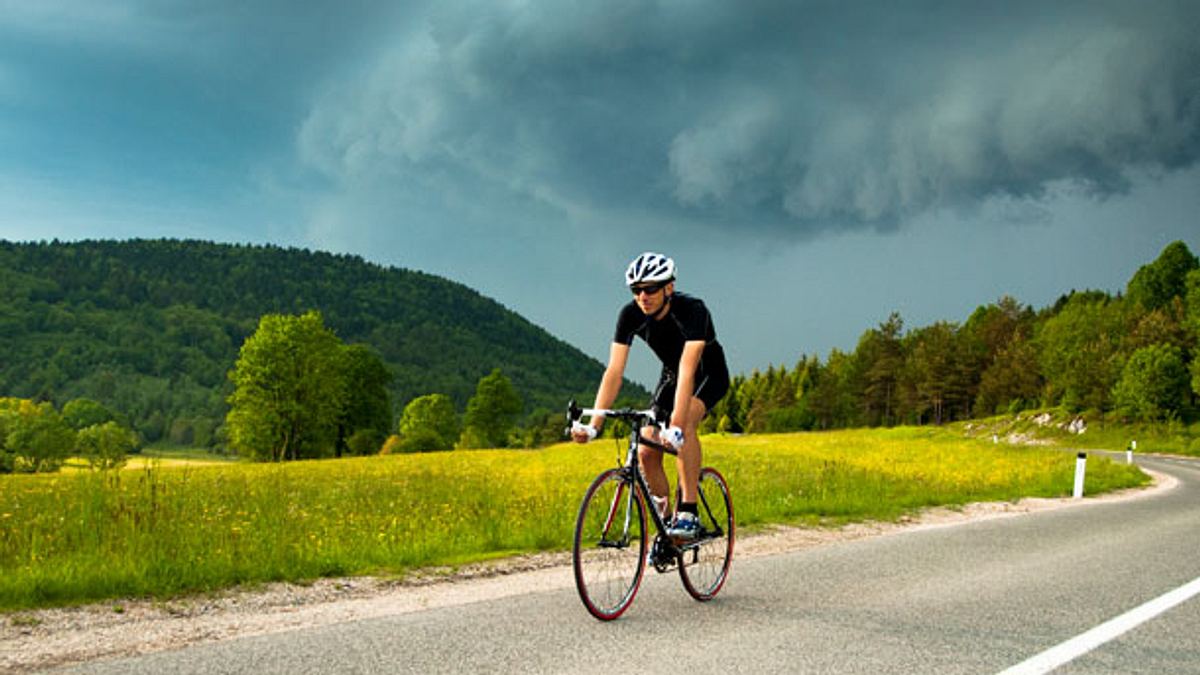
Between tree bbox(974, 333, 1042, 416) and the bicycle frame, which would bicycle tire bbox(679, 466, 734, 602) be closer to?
the bicycle frame

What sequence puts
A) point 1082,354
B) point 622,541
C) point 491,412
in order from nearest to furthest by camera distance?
point 622,541 → point 1082,354 → point 491,412

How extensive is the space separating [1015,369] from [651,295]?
9212 cm

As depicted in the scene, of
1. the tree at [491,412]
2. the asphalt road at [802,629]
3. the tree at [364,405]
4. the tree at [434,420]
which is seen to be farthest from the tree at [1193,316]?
the asphalt road at [802,629]

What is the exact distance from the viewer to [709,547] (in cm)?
651

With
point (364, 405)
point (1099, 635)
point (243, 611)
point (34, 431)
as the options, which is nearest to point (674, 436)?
point (1099, 635)

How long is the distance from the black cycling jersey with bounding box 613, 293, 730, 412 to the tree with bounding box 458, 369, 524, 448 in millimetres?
78227

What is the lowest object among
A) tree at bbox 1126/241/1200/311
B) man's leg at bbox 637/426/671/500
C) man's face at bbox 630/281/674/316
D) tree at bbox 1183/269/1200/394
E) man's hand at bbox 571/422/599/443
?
man's leg at bbox 637/426/671/500

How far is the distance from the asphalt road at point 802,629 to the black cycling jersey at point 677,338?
1561mm

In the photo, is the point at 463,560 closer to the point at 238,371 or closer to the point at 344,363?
the point at 238,371

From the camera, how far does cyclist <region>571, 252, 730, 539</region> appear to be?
5699mm

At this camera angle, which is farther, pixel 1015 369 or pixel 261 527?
pixel 1015 369

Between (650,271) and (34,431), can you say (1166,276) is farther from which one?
(34,431)

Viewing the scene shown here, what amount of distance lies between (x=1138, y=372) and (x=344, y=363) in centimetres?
5537

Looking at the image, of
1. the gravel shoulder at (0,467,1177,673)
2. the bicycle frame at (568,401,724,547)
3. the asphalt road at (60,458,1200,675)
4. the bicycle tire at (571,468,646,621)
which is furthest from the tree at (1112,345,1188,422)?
the bicycle tire at (571,468,646,621)
